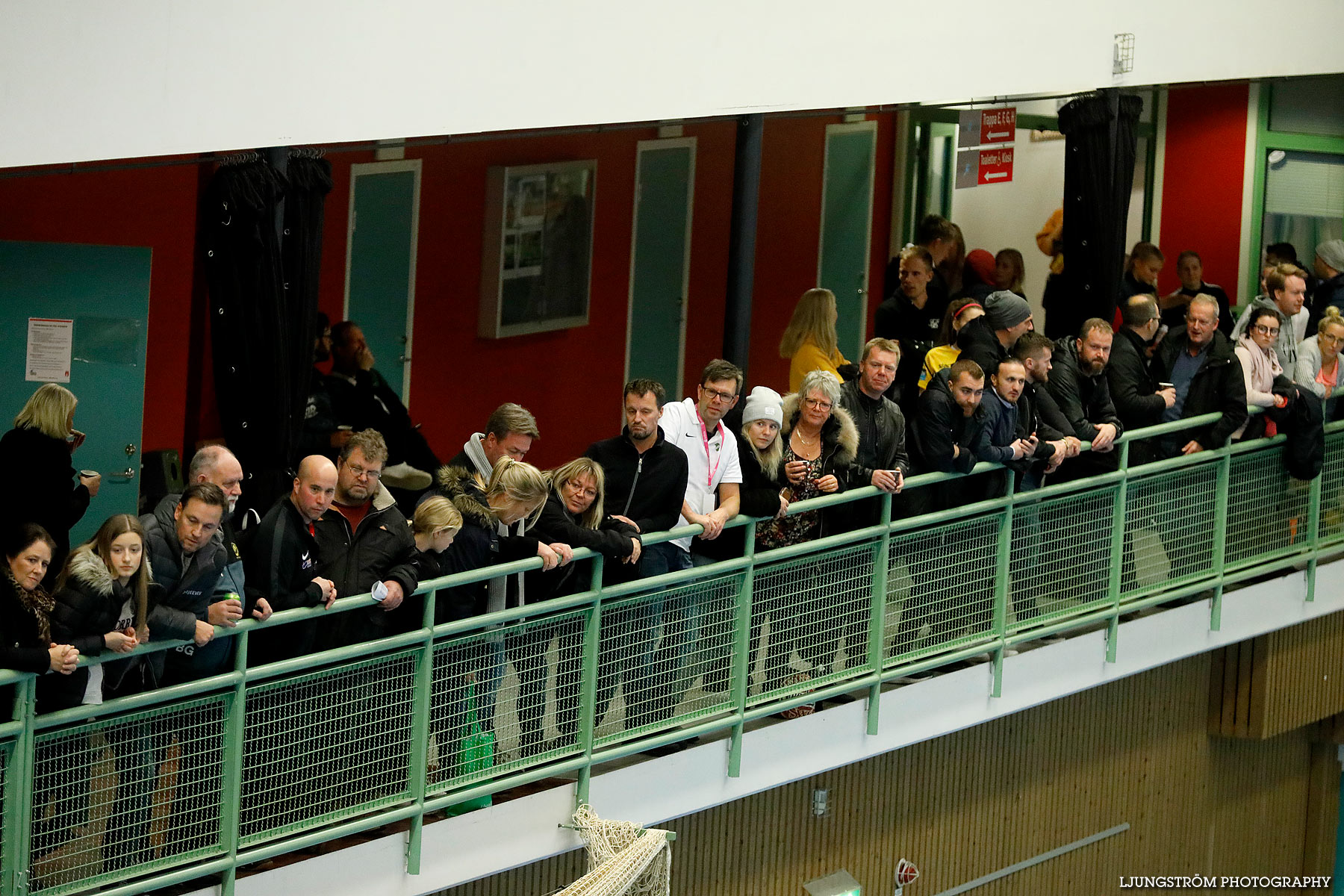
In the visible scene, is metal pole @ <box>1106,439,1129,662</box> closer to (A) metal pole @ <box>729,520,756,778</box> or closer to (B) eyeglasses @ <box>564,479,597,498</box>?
(A) metal pole @ <box>729,520,756,778</box>

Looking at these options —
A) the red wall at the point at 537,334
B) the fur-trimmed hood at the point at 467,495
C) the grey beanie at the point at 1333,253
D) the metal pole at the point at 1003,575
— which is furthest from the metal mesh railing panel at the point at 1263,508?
the fur-trimmed hood at the point at 467,495

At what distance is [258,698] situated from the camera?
→ 22.6ft

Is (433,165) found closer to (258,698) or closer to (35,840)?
(258,698)

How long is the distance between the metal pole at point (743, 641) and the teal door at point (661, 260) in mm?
4466

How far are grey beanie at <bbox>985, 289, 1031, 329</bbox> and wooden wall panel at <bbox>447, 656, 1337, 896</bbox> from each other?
2499 millimetres

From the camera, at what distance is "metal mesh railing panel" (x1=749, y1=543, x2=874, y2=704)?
28.6 feet

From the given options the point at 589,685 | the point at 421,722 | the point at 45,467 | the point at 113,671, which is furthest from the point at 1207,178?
the point at 113,671

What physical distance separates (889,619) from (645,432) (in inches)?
83.9

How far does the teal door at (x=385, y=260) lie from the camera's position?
10703mm

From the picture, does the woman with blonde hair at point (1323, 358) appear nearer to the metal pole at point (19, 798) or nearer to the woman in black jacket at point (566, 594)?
the woman in black jacket at point (566, 594)

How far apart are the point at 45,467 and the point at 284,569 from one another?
3.95 ft

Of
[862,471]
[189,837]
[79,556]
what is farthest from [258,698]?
[862,471]

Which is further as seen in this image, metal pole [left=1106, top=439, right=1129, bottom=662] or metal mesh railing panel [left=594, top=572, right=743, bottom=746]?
metal pole [left=1106, top=439, right=1129, bottom=662]

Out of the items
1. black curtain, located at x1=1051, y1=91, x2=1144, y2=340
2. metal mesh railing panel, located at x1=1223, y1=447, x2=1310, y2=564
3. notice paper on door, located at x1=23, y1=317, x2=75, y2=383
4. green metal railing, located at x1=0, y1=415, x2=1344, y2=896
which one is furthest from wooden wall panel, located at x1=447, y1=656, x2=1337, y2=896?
notice paper on door, located at x1=23, y1=317, x2=75, y2=383
